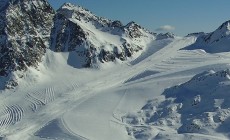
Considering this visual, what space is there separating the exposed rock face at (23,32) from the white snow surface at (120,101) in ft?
7.06

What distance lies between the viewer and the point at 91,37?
85.4 m

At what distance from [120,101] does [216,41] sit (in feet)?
123

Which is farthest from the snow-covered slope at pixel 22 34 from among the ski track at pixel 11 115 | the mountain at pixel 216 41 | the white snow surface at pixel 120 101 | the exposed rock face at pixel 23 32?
the mountain at pixel 216 41

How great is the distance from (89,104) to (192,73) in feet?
64.6

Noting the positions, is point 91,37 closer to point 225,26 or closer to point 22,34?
point 22,34

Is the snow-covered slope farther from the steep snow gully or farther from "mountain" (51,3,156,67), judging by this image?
"mountain" (51,3,156,67)

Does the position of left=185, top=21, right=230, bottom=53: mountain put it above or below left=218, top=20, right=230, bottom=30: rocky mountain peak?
below

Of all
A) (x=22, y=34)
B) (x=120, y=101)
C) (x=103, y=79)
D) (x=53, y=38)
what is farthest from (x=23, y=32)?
(x=120, y=101)

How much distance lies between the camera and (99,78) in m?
77.2

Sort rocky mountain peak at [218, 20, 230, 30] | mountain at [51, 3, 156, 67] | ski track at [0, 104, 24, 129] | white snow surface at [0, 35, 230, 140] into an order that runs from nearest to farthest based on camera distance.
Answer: white snow surface at [0, 35, 230, 140] → ski track at [0, 104, 24, 129] → mountain at [51, 3, 156, 67] → rocky mountain peak at [218, 20, 230, 30]

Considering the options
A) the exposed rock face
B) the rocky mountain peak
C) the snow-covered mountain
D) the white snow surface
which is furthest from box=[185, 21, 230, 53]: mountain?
the exposed rock face

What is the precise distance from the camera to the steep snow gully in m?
55.7

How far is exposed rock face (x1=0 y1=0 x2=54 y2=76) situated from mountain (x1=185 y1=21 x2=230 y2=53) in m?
29.9

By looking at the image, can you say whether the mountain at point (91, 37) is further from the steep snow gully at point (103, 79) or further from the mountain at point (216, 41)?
the mountain at point (216, 41)
